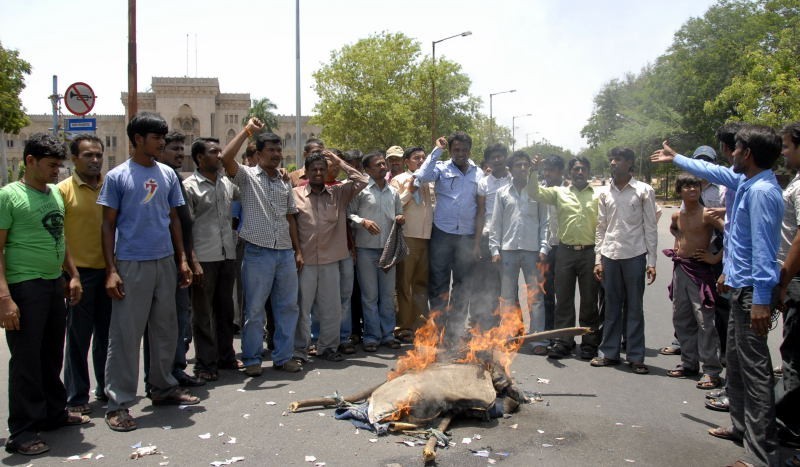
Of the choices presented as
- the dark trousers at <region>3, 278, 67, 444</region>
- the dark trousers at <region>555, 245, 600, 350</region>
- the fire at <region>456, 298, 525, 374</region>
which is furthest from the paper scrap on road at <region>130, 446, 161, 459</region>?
the dark trousers at <region>555, 245, 600, 350</region>

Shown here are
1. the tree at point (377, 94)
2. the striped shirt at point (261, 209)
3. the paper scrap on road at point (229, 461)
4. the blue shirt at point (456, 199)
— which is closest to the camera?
the paper scrap on road at point (229, 461)

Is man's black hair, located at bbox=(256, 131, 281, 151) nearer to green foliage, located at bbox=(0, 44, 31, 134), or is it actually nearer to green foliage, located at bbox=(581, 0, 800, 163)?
green foliage, located at bbox=(0, 44, 31, 134)

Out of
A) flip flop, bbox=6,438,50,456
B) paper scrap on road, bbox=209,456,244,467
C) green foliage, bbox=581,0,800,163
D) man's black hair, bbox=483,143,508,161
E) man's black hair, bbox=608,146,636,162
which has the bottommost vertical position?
paper scrap on road, bbox=209,456,244,467

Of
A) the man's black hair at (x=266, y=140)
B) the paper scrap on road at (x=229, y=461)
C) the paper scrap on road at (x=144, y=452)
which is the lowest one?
the paper scrap on road at (x=229, y=461)

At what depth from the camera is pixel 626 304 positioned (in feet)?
22.5

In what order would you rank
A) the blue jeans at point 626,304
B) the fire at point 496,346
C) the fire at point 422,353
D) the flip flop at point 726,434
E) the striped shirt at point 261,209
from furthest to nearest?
the blue jeans at point 626,304
the striped shirt at point 261,209
the fire at point 496,346
the fire at point 422,353
the flip flop at point 726,434

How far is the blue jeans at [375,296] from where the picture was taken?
7480 mm

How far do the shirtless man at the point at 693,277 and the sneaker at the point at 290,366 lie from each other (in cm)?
388

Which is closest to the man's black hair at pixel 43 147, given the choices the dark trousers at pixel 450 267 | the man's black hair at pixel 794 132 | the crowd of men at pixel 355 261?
the crowd of men at pixel 355 261

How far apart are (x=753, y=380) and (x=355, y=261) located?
180 inches

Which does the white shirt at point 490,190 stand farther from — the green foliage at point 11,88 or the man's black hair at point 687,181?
the green foliage at point 11,88

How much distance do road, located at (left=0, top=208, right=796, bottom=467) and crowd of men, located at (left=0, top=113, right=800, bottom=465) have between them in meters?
0.22

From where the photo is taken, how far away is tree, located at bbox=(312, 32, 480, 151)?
38875mm

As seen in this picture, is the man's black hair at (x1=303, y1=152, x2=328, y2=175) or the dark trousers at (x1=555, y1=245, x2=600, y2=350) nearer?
the man's black hair at (x1=303, y1=152, x2=328, y2=175)
